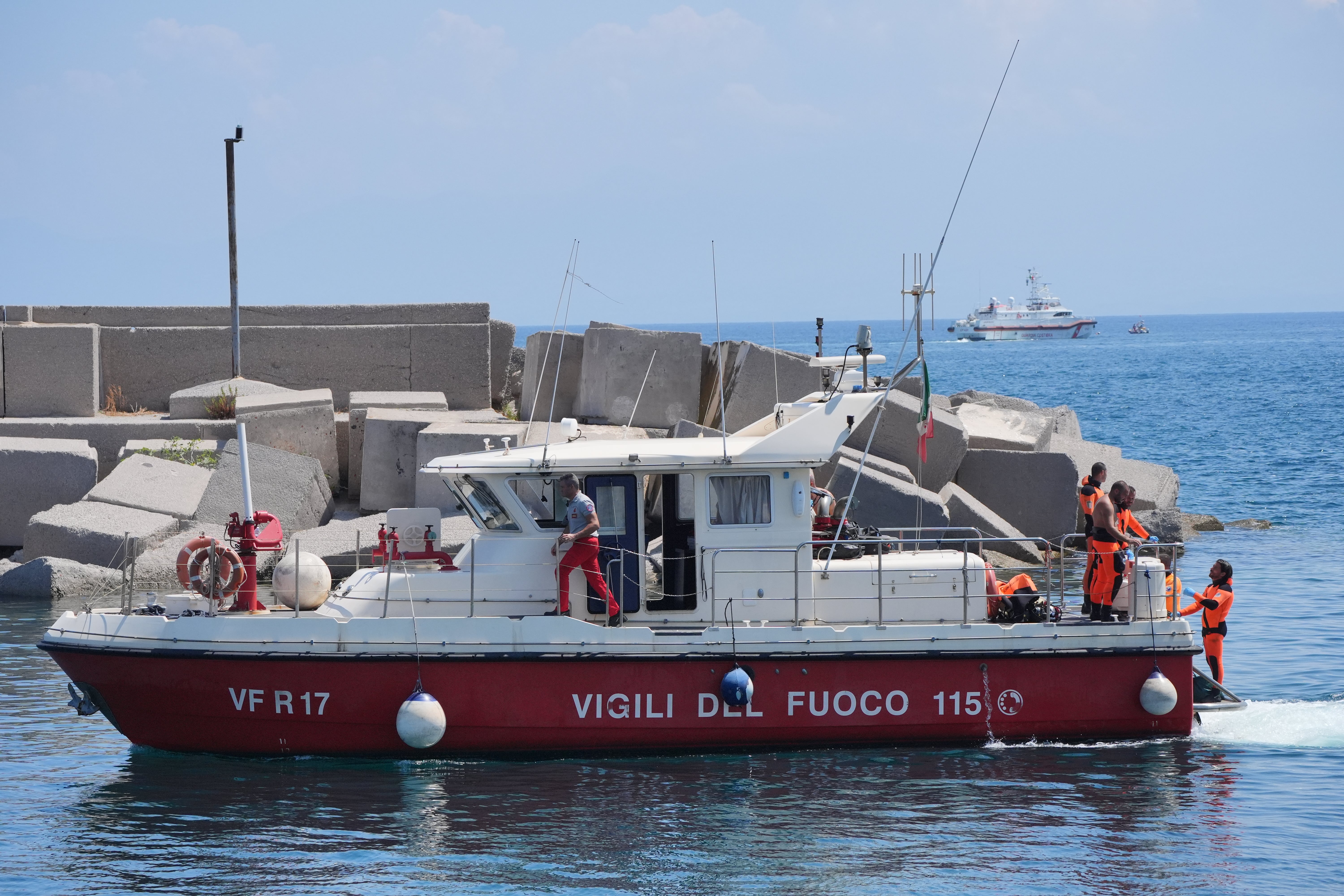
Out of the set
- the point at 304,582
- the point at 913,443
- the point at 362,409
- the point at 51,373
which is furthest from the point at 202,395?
the point at 913,443

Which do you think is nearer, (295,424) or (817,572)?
(817,572)

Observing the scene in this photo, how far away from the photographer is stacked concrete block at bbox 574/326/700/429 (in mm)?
17078

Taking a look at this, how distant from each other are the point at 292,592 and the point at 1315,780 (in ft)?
23.0

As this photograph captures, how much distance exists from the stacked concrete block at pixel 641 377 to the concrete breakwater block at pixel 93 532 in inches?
212

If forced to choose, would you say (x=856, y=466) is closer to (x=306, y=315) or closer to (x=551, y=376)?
(x=551, y=376)

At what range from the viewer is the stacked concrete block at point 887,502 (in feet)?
48.1

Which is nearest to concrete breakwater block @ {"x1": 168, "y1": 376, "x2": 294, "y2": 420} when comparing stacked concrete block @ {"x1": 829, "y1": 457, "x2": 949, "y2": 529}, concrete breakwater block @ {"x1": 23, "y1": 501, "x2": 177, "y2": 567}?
concrete breakwater block @ {"x1": 23, "y1": 501, "x2": 177, "y2": 567}

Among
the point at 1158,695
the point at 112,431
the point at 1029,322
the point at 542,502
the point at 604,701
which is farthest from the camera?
the point at 1029,322

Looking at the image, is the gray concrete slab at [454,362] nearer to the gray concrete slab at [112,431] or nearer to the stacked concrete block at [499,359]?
the stacked concrete block at [499,359]

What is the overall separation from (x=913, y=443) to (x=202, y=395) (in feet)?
29.2

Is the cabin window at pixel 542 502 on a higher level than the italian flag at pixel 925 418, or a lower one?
lower

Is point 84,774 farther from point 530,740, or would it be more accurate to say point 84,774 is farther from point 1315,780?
point 1315,780

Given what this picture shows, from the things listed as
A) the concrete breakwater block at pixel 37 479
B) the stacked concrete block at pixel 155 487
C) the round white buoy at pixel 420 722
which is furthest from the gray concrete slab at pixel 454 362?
the round white buoy at pixel 420 722

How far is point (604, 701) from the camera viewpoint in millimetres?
8844
